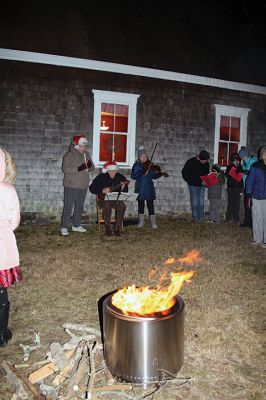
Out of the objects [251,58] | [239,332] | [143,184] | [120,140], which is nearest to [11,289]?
[239,332]

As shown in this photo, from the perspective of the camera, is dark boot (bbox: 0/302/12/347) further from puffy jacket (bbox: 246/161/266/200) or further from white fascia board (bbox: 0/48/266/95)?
white fascia board (bbox: 0/48/266/95)

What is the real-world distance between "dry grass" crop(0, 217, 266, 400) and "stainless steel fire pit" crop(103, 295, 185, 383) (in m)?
0.21

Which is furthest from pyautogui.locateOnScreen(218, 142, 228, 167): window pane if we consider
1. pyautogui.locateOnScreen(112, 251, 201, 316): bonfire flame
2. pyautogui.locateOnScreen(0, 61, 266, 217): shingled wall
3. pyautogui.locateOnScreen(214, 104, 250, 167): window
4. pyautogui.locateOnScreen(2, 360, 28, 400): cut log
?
pyautogui.locateOnScreen(2, 360, 28, 400): cut log

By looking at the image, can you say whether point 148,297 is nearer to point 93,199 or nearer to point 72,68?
point 93,199

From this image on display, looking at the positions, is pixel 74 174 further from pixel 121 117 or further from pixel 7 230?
pixel 7 230

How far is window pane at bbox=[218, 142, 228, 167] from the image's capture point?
11.8 metres

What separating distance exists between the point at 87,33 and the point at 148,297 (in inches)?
359

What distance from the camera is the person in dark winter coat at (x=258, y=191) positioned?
283 inches

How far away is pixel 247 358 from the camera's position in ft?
11.4

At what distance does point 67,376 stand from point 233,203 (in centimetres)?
844

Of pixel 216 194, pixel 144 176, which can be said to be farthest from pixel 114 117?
pixel 216 194

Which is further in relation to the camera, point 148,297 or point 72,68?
point 72,68

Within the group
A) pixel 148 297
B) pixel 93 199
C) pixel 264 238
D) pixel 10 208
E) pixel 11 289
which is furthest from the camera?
pixel 93 199

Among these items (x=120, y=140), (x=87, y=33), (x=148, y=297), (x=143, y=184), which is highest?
(x=87, y=33)
